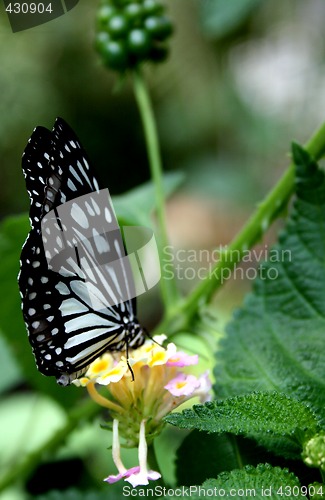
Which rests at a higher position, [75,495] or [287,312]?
[287,312]

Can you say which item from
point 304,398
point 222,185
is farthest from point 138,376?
point 222,185

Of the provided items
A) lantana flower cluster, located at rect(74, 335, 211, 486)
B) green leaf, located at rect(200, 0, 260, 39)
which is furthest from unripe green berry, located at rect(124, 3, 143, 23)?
lantana flower cluster, located at rect(74, 335, 211, 486)

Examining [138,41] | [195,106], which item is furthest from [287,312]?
[195,106]

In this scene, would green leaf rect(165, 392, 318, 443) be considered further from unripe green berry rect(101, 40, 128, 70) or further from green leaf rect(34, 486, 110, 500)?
unripe green berry rect(101, 40, 128, 70)

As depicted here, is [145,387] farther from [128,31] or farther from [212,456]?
[128,31]

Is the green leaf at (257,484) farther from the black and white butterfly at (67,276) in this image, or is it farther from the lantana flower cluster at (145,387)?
the black and white butterfly at (67,276)

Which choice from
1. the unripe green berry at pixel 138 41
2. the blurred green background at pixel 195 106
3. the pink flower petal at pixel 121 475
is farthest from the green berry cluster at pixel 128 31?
the blurred green background at pixel 195 106

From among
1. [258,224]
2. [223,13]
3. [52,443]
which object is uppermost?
[223,13]

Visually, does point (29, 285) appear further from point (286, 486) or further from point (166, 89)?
point (166, 89)
